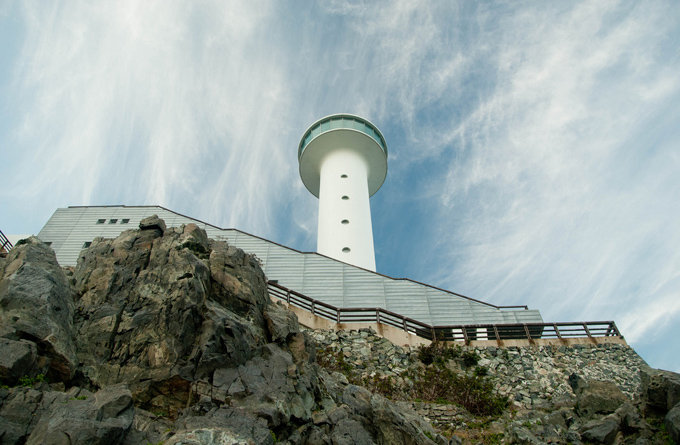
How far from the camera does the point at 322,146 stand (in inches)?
1310

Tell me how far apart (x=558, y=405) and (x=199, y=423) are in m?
10.4

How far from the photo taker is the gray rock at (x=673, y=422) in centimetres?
897

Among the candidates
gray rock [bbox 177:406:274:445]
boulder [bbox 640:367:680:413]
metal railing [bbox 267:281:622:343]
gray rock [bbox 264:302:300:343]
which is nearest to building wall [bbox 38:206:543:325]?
metal railing [bbox 267:281:622:343]

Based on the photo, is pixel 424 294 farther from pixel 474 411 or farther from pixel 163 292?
pixel 163 292

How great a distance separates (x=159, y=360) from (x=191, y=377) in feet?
2.43

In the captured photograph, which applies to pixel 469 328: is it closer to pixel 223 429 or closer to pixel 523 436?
pixel 523 436

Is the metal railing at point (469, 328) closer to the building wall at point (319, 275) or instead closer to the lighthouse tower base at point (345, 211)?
the building wall at point (319, 275)

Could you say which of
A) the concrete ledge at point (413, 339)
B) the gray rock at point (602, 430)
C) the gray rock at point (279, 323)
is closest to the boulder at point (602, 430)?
the gray rock at point (602, 430)

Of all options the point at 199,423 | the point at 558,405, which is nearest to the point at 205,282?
the point at 199,423

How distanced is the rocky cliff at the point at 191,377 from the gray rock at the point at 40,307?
0.08 feet

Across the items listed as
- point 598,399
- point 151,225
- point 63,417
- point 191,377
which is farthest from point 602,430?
point 151,225

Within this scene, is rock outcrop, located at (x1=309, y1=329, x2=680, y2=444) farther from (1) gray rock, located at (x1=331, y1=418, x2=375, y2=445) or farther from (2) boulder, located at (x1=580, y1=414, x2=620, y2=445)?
(1) gray rock, located at (x1=331, y1=418, x2=375, y2=445)

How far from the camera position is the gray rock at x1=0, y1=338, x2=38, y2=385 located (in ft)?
21.6

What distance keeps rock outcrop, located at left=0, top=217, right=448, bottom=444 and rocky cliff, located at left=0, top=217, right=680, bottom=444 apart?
0.03 m
